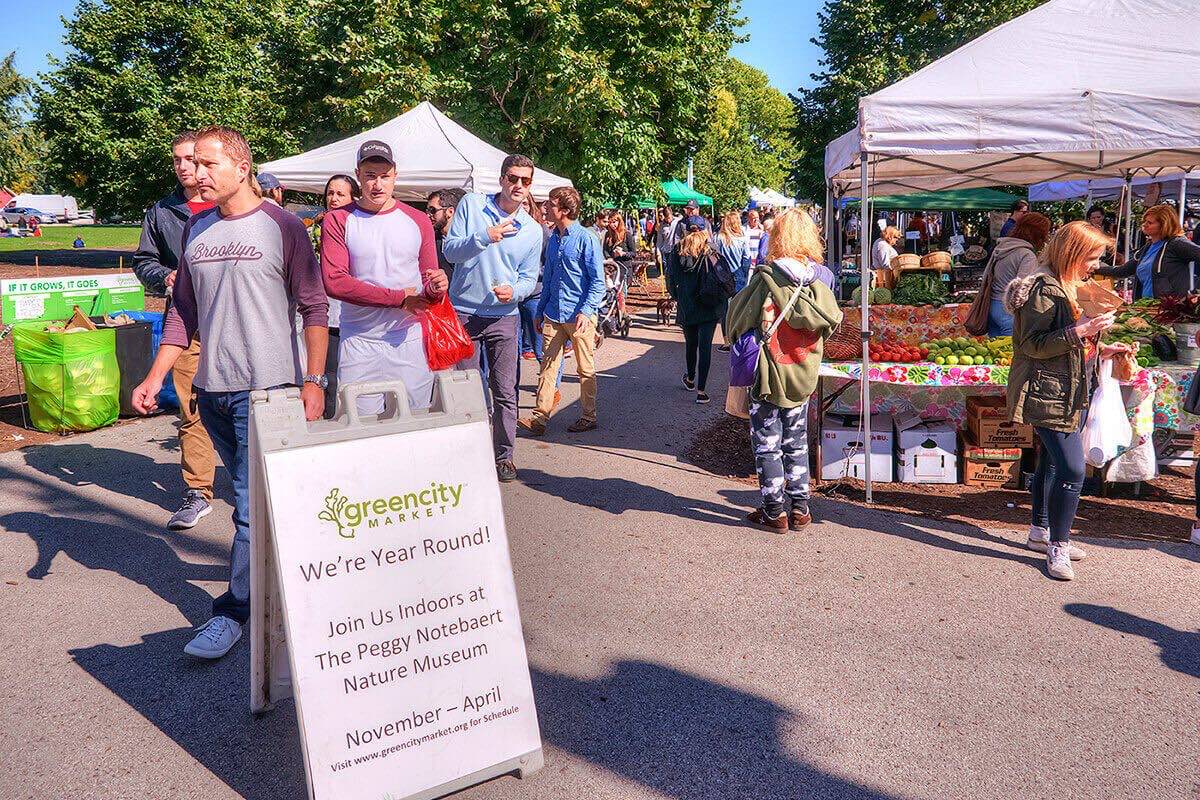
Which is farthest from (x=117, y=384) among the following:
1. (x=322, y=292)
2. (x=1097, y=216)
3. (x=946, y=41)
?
(x=946, y=41)

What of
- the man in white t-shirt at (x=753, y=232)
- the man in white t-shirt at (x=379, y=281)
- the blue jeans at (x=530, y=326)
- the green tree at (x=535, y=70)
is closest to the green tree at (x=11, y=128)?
the green tree at (x=535, y=70)

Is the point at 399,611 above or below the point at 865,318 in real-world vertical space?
below

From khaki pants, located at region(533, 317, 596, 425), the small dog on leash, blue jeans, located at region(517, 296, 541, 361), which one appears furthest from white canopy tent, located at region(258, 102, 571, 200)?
the small dog on leash

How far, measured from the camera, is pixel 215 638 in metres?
3.87

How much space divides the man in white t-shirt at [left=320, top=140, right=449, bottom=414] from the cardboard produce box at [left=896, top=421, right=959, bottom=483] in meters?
3.75

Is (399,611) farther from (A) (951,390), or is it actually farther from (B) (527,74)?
(B) (527,74)

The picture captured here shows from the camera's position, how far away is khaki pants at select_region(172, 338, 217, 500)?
5.53 m

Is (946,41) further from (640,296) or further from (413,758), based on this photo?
(413,758)

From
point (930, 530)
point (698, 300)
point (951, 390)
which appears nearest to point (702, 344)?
point (698, 300)

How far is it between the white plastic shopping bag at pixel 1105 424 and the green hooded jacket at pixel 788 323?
149 cm

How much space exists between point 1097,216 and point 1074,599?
Answer: 13.9 meters

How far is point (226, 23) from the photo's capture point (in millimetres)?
30375

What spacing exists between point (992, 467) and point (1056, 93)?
2.53 metres

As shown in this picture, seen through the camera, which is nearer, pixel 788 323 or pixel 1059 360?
pixel 1059 360
